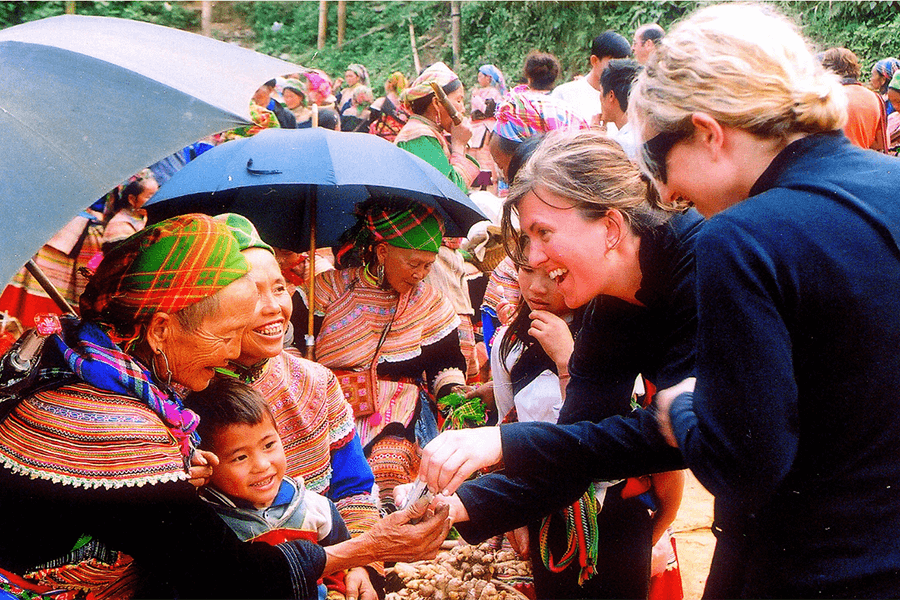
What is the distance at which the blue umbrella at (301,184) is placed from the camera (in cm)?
315

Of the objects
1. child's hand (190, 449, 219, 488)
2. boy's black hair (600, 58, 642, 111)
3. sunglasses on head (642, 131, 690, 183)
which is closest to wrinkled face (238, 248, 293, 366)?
child's hand (190, 449, 219, 488)

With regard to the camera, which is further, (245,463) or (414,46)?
(414,46)

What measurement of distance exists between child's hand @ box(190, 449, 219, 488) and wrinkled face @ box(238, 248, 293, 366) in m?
0.40

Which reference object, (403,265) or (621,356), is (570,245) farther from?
(403,265)

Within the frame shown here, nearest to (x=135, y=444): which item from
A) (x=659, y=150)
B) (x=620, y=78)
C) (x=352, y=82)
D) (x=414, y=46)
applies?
(x=659, y=150)

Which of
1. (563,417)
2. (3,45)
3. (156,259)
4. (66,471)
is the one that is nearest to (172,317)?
(156,259)

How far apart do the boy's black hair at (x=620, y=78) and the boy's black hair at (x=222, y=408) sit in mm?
3963

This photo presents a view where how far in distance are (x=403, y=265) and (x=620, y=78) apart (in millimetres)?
2650

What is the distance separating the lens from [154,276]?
2.18 m

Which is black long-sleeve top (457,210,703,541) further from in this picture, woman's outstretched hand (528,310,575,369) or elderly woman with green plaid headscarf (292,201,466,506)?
elderly woman with green plaid headscarf (292,201,466,506)

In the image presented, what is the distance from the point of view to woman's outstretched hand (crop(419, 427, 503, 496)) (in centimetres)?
210

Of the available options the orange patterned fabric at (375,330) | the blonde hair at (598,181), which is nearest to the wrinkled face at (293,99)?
the orange patterned fabric at (375,330)

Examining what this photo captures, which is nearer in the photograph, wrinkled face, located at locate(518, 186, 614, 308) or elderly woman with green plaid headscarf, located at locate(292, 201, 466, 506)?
wrinkled face, located at locate(518, 186, 614, 308)

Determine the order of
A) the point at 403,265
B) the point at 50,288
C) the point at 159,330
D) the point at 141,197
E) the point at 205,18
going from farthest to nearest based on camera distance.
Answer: the point at 205,18 → the point at 141,197 → the point at 403,265 → the point at 50,288 → the point at 159,330
